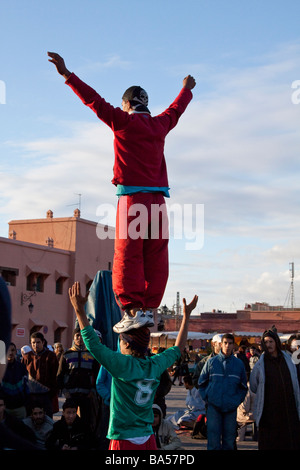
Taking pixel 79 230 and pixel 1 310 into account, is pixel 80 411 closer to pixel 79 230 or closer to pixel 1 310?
pixel 1 310

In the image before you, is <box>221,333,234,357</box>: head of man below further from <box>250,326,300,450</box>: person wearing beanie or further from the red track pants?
the red track pants

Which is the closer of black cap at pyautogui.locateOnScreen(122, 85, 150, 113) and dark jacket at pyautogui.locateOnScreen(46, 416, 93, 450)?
black cap at pyautogui.locateOnScreen(122, 85, 150, 113)

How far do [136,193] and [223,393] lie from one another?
113 inches

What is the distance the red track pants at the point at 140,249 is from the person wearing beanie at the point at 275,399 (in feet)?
6.24

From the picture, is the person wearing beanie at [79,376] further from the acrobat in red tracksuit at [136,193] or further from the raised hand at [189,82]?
the raised hand at [189,82]

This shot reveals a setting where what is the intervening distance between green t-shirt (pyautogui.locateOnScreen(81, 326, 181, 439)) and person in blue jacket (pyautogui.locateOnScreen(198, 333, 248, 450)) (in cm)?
356

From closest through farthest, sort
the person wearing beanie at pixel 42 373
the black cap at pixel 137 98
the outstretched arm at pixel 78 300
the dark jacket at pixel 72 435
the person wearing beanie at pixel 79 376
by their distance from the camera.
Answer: the outstretched arm at pixel 78 300 < the black cap at pixel 137 98 < the dark jacket at pixel 72 435 < the person wearing beanie at pixel 79 376 < the person wearing beanie at pixel 42 373

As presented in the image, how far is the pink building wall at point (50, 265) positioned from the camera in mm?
35719

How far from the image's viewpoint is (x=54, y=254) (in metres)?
39.2

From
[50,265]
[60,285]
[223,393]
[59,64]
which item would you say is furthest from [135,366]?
[60,285]

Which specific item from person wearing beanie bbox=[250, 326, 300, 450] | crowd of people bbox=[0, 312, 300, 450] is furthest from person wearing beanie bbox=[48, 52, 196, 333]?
person wearing beanie bbox=[250, 326, 300, 450]

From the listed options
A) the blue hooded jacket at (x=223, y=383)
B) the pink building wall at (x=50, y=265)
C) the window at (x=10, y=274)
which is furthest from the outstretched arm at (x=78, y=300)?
the window at (x=10, y=274)

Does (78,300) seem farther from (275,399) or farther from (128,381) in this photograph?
(275,399)

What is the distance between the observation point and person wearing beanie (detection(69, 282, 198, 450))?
4141 mm
